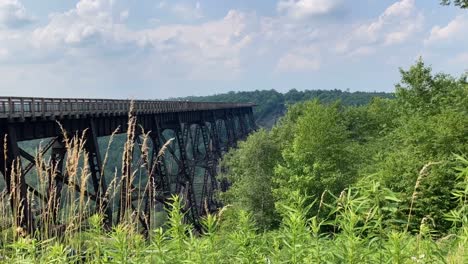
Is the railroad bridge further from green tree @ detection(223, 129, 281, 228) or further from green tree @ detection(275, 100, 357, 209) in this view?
green tree @ detection(275, 100, 357, 209)

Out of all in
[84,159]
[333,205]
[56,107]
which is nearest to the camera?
[333,205]

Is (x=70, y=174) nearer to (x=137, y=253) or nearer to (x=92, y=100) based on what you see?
(x=137, y=253)

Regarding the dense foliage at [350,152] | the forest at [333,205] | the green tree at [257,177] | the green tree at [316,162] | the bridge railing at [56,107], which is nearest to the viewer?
the forest at [333,205]

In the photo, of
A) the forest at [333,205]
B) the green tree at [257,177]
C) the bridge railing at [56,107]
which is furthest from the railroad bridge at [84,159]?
the green tree at [257,177]

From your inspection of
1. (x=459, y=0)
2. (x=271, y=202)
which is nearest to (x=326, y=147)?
(x=271, y=202)

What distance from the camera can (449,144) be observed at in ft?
68.1

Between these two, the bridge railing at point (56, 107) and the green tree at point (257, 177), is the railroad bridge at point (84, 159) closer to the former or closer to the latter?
the bridge railing at point (56, 107)

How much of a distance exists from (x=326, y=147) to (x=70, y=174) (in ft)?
84.3

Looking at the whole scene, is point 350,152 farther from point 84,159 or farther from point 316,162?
point 84,159

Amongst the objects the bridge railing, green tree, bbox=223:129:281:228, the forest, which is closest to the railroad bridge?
the bridge railing

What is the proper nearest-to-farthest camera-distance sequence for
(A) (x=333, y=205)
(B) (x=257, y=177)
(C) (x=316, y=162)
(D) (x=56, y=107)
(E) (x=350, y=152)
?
(A) (x=333, y=205) < (D) (x=56, y=107) < (C) (x=316, y=162) < (E) (x=350, y=152) < (B) (x=257, y=177)

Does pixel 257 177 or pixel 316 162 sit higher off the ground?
pixel 316 162

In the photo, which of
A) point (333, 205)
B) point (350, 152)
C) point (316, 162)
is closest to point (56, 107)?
point (316, 162)

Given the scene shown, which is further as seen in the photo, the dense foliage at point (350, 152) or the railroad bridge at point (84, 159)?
the dense foliage at point (350, 152)
